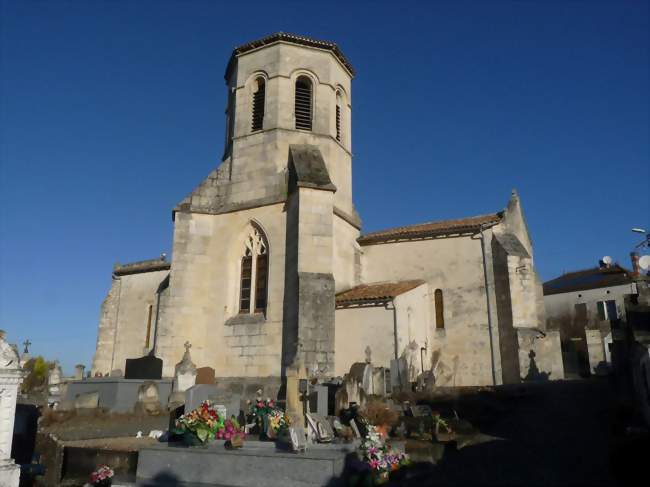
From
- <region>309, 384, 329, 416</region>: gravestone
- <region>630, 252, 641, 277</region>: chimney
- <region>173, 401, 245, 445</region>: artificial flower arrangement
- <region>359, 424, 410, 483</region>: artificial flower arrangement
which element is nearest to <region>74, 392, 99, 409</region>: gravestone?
<region>173, 401, 245, 445</region>: artificial flower arrangement

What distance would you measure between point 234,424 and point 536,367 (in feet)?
36.8

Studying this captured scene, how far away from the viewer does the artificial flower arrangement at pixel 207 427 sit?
9180mm

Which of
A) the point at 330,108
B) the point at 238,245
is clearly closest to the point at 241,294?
the point at 238,245

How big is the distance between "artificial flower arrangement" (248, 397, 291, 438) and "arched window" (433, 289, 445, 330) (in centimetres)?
995

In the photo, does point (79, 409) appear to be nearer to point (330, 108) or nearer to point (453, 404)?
point (453, 404)

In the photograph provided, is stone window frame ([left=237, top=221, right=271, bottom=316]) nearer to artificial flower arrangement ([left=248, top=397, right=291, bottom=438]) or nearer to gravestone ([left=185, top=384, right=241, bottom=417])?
gravestone ([left=185, top=384, right=241, bottom=417])

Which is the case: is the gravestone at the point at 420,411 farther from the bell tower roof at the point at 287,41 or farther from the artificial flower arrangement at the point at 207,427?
the bell tower roof at the point at 287,41

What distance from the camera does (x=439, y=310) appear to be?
1916cm

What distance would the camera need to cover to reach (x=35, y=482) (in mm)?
8805

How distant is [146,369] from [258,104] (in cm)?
1012

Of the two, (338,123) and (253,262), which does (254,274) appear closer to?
(253,262)

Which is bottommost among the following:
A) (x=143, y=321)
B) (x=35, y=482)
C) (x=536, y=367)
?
(x=35, y=482)

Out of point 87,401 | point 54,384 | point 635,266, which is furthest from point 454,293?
point 54,384

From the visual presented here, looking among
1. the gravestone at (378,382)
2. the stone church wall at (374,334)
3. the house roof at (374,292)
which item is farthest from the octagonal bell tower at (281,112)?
the gravestone at (378,382)
